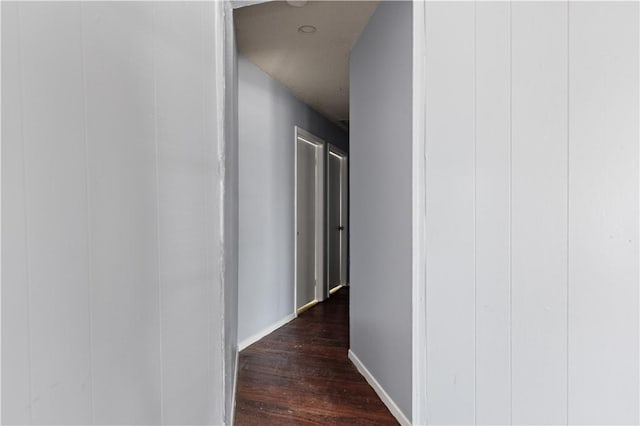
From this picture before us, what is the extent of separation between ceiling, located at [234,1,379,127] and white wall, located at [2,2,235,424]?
1311mm

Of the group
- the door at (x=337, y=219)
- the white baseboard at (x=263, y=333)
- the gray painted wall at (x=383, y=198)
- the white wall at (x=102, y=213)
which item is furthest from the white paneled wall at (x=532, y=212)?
the door at (x=337, y=219)

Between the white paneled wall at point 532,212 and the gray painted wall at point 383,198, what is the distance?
0.30 m

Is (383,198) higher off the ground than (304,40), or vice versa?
(304,40)

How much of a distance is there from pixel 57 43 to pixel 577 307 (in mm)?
1691

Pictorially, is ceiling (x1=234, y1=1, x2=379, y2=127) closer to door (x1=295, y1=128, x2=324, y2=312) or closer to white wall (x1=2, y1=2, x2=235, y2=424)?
door (x1=295, y1=128, x2=324, y2=312)

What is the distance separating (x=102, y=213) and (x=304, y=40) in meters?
2.41

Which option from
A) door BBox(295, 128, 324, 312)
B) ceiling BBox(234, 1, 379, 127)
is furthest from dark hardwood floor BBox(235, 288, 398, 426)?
ceiling BBox(234, 1, 379, 127)

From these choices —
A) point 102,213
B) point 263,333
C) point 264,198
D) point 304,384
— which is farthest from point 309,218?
point 102,213

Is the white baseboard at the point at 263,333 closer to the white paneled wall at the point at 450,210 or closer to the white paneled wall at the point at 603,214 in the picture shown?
the white paneled wall at the point at 450,210

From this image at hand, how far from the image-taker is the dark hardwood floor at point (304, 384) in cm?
197

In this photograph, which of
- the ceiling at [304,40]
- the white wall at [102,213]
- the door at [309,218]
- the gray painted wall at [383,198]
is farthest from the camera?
the door at [309,218]

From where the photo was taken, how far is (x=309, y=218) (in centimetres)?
436

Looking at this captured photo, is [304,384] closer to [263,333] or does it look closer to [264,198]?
[263,333]

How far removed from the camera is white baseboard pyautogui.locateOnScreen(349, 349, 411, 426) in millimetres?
1844
